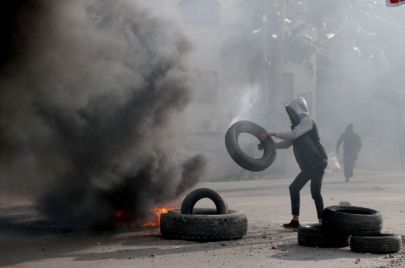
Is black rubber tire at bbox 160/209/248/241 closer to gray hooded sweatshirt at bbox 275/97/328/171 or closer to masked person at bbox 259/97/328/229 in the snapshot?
masked person at bbox 259/97/328/229

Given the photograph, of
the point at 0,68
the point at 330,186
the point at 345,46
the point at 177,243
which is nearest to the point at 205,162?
the point at 177,243

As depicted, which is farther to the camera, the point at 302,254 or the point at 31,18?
the point at 31,18

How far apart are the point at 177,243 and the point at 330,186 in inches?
508

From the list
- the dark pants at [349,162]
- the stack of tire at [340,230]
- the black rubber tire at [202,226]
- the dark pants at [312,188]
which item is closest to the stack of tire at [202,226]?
the black rubber tire at [202,226]

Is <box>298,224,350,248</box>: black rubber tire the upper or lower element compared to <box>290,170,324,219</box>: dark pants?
lower

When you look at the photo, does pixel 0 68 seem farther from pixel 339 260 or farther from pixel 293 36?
pixel 293 36

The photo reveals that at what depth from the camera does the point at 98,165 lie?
10172 mm

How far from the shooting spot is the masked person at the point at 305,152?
401 inches

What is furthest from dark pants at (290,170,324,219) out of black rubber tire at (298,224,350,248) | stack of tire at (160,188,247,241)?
black rubber tire at (298,224,350,248)

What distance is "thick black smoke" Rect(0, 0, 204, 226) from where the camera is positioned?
1015cm

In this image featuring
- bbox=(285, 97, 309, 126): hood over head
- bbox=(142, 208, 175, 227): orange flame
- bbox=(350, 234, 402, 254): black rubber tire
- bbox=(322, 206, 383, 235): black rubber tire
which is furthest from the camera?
bbox=(142, 208, 175, 227): orange flame

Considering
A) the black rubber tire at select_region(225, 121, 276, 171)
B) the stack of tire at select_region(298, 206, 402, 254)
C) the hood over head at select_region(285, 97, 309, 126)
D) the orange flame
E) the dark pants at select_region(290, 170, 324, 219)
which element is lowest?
the stack of tire at select_region(298, 206, 402, 254)

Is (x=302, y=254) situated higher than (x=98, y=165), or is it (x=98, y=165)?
(x=98, y=165)

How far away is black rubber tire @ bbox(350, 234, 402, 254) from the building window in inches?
482
